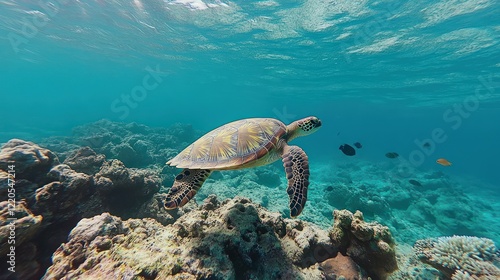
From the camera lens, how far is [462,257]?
3701 millimetres

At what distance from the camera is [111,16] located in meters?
19.9

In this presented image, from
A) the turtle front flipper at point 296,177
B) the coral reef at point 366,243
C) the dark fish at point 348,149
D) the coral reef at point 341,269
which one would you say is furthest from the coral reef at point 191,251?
the dark fish at point 348,149

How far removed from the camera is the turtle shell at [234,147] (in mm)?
3916

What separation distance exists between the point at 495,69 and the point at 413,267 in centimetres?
2722

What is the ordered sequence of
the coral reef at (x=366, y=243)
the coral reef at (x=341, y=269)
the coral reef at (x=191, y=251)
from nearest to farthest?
the coral reef at (x=191, y=251) < the coral reef at (x=341, y=269) < the coral reef at (x=366, y=243)

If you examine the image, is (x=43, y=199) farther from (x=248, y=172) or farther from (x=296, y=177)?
(x=248, y=172)

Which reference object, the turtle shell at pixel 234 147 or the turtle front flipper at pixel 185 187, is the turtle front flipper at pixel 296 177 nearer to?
the turtle shell at pixel 234 147

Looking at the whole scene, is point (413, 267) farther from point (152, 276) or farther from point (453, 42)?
point (453, 42)

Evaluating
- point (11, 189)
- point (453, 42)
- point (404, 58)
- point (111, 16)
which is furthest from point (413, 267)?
point (111, 16)

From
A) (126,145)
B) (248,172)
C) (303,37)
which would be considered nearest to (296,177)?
(126,145)

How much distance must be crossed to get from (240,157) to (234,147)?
31 centimetres

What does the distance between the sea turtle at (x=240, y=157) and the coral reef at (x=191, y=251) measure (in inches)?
23.7

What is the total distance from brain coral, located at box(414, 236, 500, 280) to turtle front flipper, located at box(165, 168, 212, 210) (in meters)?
4.36

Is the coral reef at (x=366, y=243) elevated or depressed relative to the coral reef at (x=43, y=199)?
elevated
